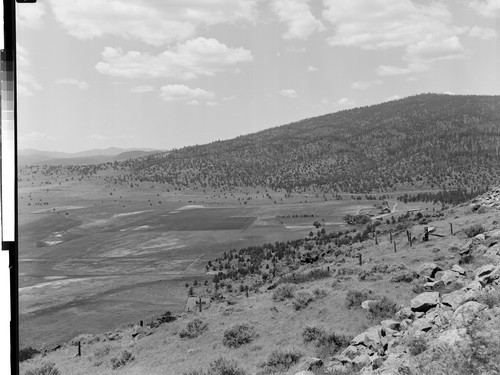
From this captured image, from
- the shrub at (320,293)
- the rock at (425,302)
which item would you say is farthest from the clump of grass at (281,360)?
the shrub at (320,293)

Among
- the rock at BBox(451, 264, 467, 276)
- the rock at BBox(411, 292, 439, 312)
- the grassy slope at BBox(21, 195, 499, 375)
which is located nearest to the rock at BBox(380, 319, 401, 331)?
the rock at BBox(411, 292, 439, 312)

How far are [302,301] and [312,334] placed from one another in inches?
145

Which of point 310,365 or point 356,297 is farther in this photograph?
point 356,297

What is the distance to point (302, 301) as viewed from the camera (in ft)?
62.0

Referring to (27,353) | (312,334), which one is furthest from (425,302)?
(27,353)

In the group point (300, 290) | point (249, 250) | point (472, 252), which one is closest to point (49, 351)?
point (300, 290)

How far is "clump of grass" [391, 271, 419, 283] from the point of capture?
18656 mm

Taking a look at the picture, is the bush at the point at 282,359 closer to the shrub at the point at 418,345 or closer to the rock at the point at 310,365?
the rock at the point at 310,365

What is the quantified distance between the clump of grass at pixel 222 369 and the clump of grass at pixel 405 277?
9.35 meters

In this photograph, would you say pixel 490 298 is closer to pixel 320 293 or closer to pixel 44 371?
pixel 320 293

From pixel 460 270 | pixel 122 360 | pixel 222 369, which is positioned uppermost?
pixel 460 270

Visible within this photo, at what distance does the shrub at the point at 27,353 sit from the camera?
1914 centimetres

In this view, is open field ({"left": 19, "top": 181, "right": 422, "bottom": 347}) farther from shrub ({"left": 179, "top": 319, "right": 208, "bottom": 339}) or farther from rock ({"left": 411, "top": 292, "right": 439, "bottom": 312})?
rock ({"left": 411, "top": 292, "right": 439, "bottom": 312})

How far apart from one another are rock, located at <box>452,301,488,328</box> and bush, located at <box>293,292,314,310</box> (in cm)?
1159
